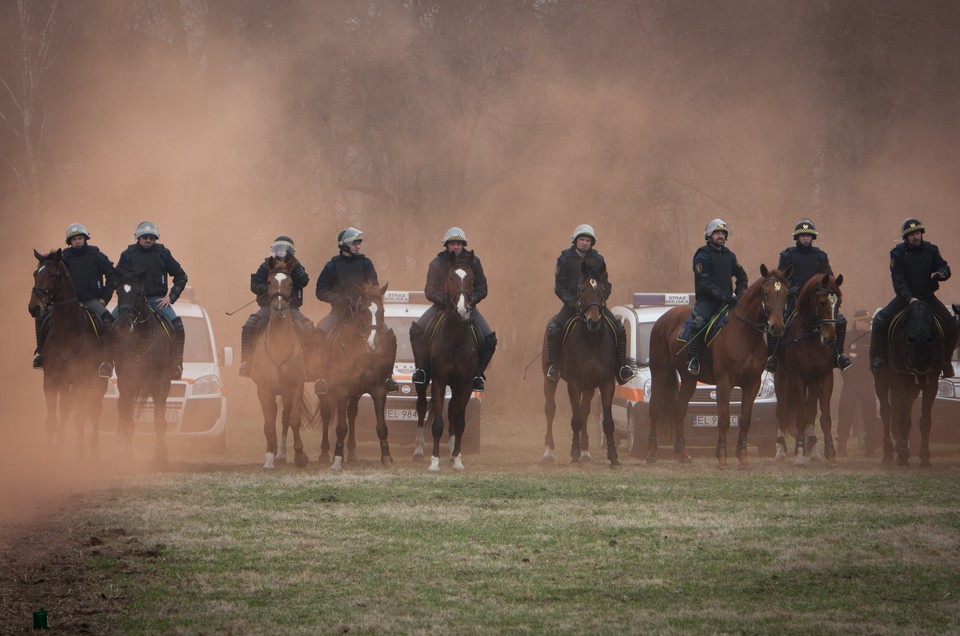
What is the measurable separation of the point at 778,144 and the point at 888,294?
13.9 feet

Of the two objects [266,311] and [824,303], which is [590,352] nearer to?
[824,303]

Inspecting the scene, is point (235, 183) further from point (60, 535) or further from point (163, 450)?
point (60, 535)

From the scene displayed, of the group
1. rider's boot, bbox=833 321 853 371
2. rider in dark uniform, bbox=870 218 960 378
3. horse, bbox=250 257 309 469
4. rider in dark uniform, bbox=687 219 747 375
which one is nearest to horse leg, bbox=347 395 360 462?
horse, bbox=250 257 309 469

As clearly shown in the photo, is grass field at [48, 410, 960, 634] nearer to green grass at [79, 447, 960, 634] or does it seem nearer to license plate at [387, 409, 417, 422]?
green grass at [79, 447, 960, 634]

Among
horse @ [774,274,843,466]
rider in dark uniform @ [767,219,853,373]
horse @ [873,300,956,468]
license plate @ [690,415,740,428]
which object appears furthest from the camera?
license plate @ [690,415,740,428]

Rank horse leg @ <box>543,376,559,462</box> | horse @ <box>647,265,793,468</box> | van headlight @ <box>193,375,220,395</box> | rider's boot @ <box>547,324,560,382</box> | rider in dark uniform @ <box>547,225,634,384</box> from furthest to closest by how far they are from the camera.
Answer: van headlight @ <box>193,375,220,395</box> → horse leg @ <box>543,376,559,462</box> → rider's boot @ <box>547,324,560,382</box> → rider in dark uniform @ <box>547,225,634,384</box> → horse @ <box>647,265,793,468</box>

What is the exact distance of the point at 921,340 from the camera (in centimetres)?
1778

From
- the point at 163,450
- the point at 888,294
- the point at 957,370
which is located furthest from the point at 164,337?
the point at 888,294

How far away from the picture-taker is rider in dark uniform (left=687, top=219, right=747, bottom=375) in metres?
18.5

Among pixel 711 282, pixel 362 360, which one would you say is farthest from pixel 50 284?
pixel 711 282

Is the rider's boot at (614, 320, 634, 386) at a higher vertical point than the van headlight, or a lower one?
higher

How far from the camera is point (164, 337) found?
18109mm

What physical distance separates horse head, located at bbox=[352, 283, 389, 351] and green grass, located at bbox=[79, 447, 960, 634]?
8.09 ft

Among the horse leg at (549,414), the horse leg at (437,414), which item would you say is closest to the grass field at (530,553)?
the horse leg at (437,414)
